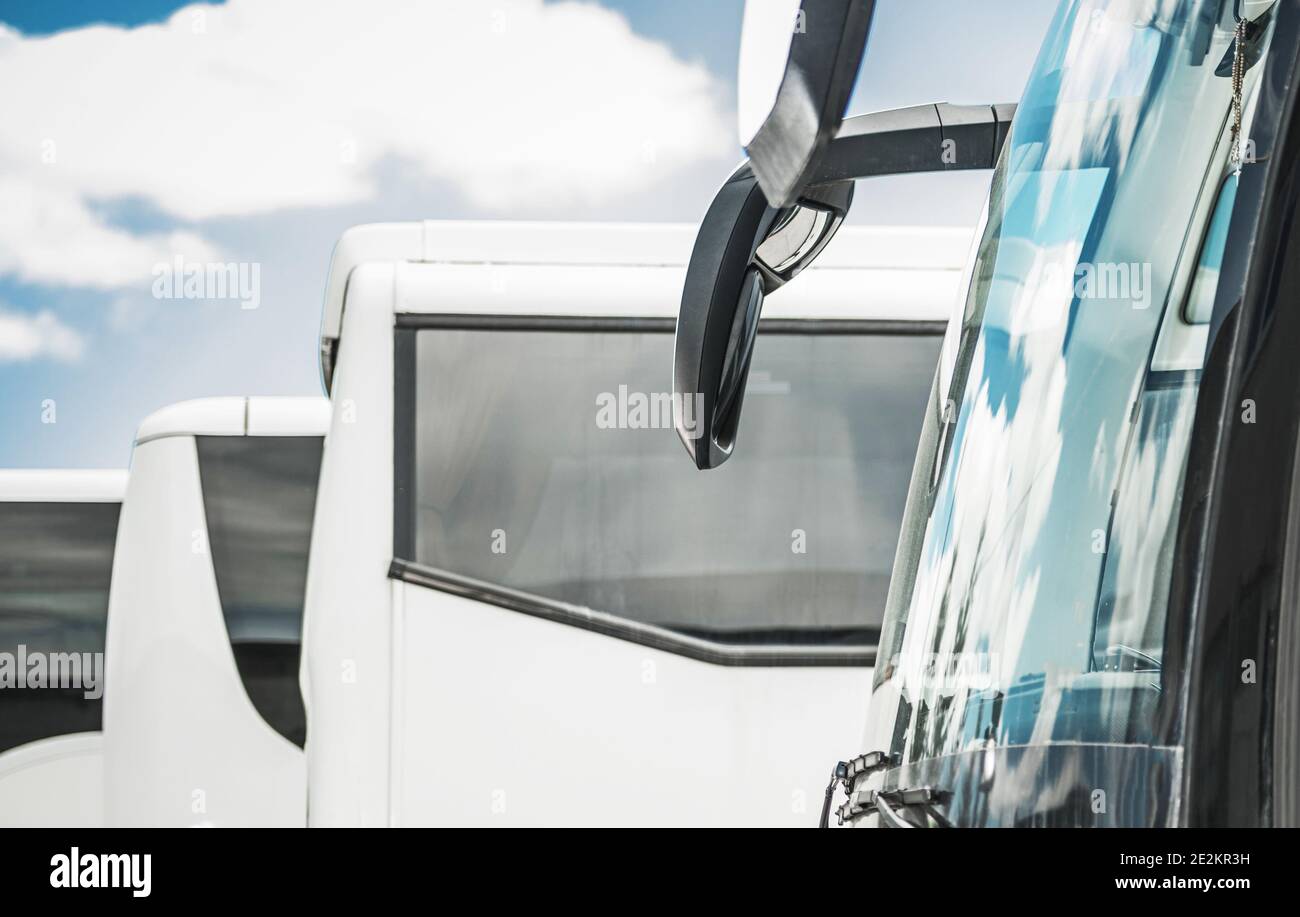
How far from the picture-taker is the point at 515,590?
3.19 meters

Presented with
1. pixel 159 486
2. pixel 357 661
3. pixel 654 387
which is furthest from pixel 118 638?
pixel 654 387

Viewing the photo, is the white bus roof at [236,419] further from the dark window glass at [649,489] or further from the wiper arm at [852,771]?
the wiper arm at [852,771]

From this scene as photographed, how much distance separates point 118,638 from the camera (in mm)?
3406

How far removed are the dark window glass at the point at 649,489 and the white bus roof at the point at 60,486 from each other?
136 centimetres

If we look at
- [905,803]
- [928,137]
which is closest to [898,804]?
[905,803]

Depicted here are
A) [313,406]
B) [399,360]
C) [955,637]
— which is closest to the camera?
[955,637]

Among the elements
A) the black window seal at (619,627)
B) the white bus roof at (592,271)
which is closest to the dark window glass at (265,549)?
the white bus roof at (592,271)

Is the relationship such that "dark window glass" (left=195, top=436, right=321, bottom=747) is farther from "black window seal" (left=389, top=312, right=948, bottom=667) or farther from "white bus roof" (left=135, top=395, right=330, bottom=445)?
"black window seal" (left=389, top=312, right=948, bottom=667)

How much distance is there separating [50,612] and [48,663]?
0.57 ft

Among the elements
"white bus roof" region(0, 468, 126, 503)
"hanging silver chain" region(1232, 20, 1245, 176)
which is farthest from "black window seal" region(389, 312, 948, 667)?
"hanging silver chain" region(1232, 20, 1245, 176)

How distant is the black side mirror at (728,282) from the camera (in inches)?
49.3

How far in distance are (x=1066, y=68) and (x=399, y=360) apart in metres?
2.48

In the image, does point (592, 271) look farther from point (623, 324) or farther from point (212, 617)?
point (212, 617)
